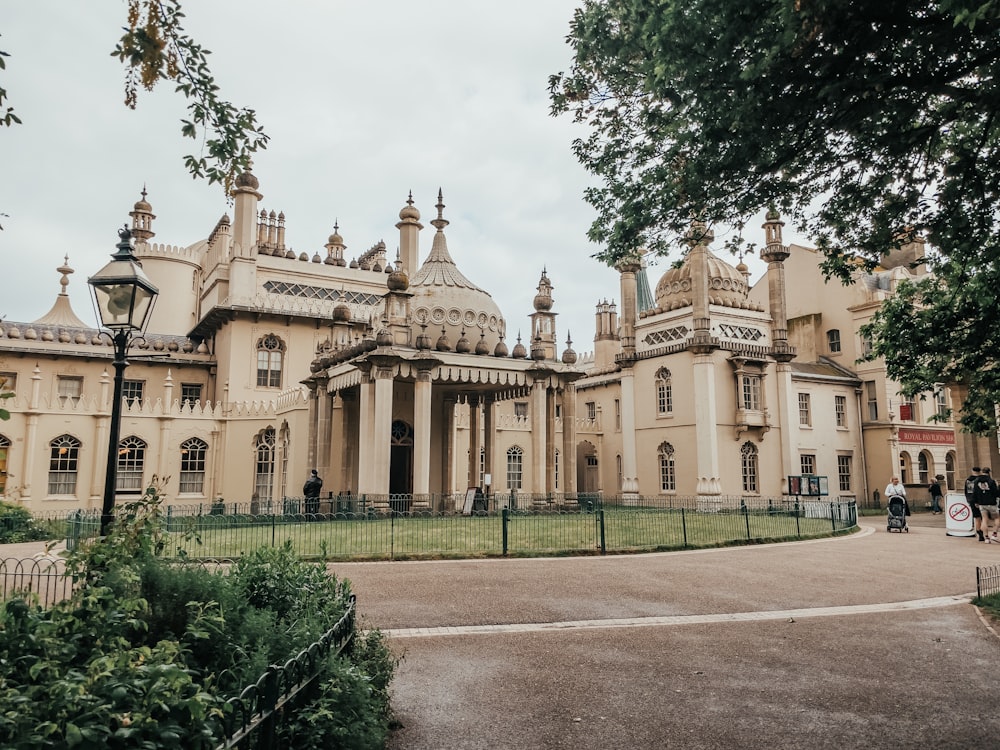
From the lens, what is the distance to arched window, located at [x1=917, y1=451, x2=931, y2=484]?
4016cm

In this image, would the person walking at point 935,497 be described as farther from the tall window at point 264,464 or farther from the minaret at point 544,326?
the tall window at point 264,464

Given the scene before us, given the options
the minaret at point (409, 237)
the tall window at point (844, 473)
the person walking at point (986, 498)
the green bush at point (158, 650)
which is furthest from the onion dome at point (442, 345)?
the tall window at point (844, 473)

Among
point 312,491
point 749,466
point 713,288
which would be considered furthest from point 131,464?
point 713,288

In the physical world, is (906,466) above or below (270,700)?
above

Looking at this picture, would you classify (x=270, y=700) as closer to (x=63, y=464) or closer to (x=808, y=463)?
(x=63, y=464)

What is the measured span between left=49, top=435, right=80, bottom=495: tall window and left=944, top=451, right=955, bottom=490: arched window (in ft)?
152

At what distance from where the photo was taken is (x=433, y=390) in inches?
1130

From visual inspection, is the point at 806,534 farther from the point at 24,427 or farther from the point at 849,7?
the point at 24,427

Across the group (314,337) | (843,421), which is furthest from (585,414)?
→ (314,337)

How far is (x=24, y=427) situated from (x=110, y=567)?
27984 mm

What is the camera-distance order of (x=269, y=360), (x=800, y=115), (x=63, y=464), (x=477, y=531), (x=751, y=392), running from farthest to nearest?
1. (x=269, y=360)
2. (x=751, y=392)
3. (x=63, y=464)
4. (x=477, y=531)
5. (x=800, y=115)

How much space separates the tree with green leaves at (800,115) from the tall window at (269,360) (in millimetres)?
29553

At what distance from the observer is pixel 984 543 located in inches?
776

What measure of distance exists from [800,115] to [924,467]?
40.9m
